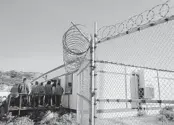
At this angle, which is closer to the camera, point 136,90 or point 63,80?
point 136,90

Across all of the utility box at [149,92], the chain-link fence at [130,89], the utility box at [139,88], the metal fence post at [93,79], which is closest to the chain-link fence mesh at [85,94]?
the metal fence post at [93,79]

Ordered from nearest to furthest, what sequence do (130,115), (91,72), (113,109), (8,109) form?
(91,72) → (8,109) → (113,109) → (130,115)

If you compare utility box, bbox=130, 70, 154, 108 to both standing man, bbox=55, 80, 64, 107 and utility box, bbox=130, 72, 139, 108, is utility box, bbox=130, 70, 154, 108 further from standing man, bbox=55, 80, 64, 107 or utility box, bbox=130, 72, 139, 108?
standing man, bbox=55, 80, 64, 107

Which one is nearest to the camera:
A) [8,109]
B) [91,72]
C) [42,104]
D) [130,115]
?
[91,72]

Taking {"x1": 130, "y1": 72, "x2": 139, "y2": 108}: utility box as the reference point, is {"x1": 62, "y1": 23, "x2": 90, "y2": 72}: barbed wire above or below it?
above

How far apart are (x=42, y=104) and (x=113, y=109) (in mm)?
4971

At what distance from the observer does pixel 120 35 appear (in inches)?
117

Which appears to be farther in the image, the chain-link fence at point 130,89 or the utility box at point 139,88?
the utility box at point 139,88

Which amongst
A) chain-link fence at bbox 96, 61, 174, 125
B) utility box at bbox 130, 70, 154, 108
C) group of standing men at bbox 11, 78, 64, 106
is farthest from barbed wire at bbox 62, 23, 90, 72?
utility box at bbox 130, 70, 154, 108

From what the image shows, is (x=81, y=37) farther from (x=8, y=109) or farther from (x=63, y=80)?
(x=63, y=80)

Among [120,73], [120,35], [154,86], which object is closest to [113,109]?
[120,73]

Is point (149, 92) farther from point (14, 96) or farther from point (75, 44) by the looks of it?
point (75, 44)

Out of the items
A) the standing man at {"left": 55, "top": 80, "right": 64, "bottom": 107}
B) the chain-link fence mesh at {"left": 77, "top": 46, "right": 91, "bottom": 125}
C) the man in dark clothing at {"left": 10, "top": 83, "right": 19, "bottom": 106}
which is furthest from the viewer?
the standing man at {"left": 55, "top": 80, "right": 64, "bottom": 107}

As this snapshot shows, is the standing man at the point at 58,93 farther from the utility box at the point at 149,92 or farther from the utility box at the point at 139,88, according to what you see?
the utility box at the point at 149,92
